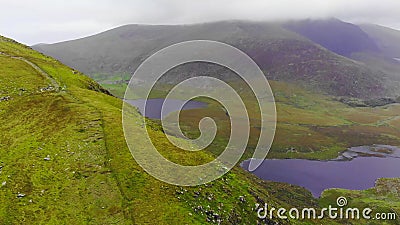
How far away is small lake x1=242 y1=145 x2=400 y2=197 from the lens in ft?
368

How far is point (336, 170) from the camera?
12812 cm

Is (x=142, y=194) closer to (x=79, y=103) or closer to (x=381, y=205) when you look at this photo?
(x=79, y=103)

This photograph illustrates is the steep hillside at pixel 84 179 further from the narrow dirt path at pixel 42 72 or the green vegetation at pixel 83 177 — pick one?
the narrow dirt path at pixel 42 72

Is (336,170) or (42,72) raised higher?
(42,72)

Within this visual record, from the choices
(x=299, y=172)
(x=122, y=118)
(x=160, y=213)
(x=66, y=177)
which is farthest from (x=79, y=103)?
(x=299, y=172)

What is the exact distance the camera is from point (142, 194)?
29.6m

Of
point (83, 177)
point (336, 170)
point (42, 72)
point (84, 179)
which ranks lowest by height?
point (336, 170)

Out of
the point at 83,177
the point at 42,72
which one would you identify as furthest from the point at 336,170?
the point at 83,177

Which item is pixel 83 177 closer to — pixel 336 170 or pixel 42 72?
pixel 42 72

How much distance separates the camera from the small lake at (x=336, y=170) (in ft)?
368

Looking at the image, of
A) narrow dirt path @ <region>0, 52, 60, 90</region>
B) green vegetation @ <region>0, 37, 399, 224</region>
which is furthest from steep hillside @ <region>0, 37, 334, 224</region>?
narrow dirt path @ <region>0, 52, 60, 90</region>

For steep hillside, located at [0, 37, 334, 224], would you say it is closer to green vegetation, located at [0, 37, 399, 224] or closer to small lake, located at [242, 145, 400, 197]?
green vegetation, located at [0, 37, 399, 224]

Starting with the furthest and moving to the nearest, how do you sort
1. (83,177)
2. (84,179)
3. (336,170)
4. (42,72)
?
(336,170), (42,72), (83,177), (84,179)

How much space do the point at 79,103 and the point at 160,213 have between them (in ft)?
87.6
